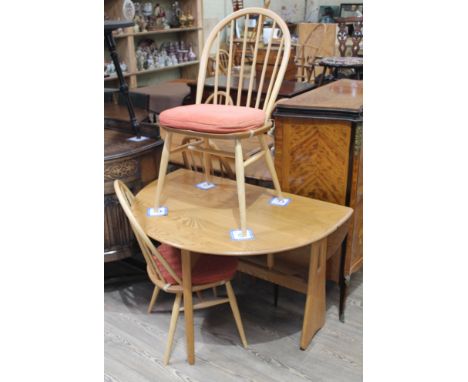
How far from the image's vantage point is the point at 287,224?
5.80ft

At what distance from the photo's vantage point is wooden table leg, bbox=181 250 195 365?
1.71 metres

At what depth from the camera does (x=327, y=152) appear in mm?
1970

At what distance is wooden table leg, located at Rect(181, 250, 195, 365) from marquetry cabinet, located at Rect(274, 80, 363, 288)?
652mm

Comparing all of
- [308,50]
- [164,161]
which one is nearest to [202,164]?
[164,161]

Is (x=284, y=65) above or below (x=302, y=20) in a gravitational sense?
below

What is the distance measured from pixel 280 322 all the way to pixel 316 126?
93 centimetres

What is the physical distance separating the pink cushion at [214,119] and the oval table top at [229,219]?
37 cm

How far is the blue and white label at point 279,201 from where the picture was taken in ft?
6.38

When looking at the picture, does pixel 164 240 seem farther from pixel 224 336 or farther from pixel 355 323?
pixel 355 323

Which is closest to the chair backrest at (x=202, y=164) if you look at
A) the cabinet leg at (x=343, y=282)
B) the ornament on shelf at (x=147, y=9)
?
the cabinet leg at (x=343, y=282)

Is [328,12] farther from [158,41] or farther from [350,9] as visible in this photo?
[158,41]

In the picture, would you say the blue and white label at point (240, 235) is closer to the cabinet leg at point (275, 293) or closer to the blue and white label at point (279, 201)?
the blue and white label at point (279, 201)

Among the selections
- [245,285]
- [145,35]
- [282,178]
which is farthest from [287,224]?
[145,35]

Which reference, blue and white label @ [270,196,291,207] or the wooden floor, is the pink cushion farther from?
the wooden floor
